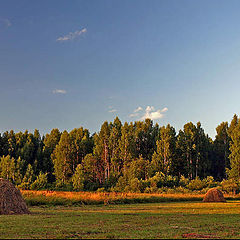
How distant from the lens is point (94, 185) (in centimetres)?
6944

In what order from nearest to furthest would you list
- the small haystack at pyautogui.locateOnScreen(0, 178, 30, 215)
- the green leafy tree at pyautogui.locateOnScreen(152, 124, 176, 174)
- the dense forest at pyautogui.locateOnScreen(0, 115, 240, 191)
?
the small haystack at pyautogui.locateOnScreen(0, 178, 30, 215)
the dense forest at pyautogui.locateOnScreen(0, 115, 240, 191)
the green leafy tree at pyautogui.locateOnScreen(152, 124, 176, 174)

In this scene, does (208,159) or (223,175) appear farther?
(223,175)

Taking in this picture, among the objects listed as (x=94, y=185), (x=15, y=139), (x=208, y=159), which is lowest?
(x=94, y=185)

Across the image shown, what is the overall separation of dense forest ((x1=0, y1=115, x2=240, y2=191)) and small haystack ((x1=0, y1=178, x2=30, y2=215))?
43.5 meters

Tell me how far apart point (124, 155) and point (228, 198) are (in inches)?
→ 1394

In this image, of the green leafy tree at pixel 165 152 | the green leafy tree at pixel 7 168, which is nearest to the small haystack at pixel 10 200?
the green leafy tree at pixel 165 152

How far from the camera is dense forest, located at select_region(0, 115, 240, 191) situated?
228 ft

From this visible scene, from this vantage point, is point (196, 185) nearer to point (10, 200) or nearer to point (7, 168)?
point (10, 200)

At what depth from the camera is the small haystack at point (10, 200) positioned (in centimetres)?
1853

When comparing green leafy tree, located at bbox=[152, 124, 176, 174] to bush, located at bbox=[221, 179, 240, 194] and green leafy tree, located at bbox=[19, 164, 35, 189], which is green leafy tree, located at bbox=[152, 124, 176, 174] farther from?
green leafy tree, located at bbox=[19, 164, 35, 189]

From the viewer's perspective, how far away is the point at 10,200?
18938mm

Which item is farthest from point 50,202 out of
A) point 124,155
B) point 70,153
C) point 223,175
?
point 223,175

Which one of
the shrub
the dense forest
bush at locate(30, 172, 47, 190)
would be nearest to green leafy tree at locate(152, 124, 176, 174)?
the dense forest

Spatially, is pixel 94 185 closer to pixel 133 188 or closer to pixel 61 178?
pixel 61 178
